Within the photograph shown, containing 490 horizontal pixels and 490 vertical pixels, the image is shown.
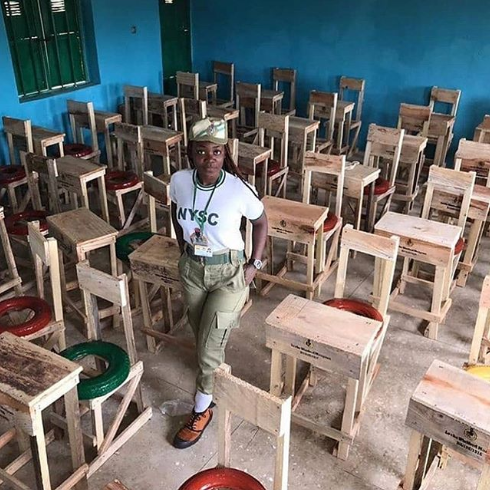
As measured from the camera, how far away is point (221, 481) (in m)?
1.96

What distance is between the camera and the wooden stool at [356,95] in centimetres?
664

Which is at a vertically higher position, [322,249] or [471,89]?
[471,89]

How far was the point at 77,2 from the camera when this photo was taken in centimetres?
605

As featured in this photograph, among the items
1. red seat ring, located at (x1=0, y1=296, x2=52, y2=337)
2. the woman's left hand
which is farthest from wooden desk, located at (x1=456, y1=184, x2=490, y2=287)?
red seat ring, located at (x1=0, y1=296, x2=52, y2=337)

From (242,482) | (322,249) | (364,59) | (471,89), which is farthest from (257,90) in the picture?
(242,482)

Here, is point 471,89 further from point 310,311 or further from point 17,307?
point 17,307

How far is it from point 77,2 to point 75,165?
2811 mm

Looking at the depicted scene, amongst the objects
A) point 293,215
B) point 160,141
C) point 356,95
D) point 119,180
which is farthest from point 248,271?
point 356,95

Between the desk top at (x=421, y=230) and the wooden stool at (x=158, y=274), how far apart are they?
1376 mm

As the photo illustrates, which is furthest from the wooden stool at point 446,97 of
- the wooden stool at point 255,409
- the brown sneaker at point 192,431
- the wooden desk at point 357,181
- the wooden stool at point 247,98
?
the wooden stool at point 255,409

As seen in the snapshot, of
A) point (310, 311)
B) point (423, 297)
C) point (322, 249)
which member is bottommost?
point (423, 297)

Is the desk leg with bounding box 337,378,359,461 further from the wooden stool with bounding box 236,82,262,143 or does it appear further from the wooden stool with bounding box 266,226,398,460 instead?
the wooden stool with bounding box 236,82,262,143

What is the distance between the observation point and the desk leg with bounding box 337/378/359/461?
2.43 metres

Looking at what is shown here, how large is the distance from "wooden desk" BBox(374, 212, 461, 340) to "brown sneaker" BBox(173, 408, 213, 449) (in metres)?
1.58
